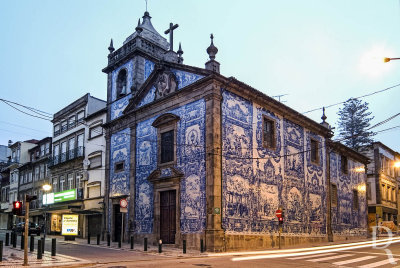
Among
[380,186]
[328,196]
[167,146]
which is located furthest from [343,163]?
[167,146]

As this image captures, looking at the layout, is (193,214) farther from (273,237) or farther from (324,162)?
(324,162)

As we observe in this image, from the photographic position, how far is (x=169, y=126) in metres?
22.2

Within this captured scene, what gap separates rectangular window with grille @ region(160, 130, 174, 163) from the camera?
71.9ft

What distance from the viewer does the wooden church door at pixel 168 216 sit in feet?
68.4

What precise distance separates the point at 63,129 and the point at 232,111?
20.9 meters

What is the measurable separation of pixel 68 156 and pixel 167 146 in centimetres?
1472

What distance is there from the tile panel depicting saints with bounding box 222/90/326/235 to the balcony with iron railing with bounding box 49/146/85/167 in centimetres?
1534

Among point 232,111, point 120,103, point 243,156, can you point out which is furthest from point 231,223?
point 120,103

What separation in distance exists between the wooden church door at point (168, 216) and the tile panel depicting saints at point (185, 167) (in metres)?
0.81

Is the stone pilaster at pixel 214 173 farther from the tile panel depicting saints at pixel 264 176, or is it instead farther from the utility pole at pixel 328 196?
the utility pole at pixel 328 196

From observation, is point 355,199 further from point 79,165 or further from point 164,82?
point 79,165

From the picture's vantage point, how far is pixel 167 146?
22.2m

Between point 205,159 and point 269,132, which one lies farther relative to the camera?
point 269,132

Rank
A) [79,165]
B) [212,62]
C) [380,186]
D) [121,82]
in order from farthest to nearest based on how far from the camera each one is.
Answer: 1. [380,186]
2. [79,165]
3. [121,82]
4. [212,62]
